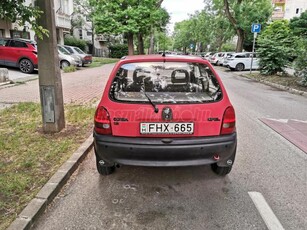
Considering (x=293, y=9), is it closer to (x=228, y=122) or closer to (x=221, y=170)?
(x=221, y=170)

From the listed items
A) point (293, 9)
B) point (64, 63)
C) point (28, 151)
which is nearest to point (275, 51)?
point (64, 63)

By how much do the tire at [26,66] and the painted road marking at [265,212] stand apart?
44.8 feet

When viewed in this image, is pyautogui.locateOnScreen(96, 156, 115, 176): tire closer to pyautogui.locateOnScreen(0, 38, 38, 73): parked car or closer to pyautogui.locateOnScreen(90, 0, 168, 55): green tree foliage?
pyautogui.locateOnScreen(0, 38, 38, 73): parked car

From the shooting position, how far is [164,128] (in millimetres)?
2945

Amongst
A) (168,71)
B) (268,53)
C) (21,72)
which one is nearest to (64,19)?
(21,72)

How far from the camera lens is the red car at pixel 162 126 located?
115 inches

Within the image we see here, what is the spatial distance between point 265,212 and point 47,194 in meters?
2.47

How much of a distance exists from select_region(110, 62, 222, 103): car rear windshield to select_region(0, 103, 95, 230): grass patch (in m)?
1.52

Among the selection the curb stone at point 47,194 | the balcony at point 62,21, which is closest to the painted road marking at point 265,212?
the curb stone at point 47,194

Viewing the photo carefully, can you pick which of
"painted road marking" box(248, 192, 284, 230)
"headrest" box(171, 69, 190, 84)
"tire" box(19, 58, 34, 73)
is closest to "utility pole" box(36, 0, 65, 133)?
"headrest" box(171, 69, 190, 84)

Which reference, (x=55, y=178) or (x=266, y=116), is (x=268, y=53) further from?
(x=55, y=178)

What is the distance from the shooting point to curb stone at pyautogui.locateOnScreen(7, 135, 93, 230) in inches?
99.0

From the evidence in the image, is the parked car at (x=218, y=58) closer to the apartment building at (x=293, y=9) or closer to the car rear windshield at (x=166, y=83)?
the car rear windshield at (x=166, y=83)

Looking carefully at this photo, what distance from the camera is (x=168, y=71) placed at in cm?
332
